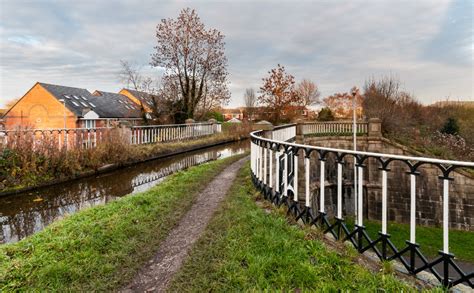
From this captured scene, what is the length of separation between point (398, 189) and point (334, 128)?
5.13 m

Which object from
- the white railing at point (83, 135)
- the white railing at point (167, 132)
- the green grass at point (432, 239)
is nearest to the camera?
the white railing at point (83, 135)

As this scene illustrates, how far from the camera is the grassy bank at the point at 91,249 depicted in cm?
270

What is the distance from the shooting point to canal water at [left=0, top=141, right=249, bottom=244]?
5.15 metres

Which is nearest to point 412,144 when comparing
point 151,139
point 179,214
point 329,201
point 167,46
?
point 329,201

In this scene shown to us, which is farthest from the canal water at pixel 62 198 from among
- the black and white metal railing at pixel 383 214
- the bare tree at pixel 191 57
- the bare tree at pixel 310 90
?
the bare tree at pixel 310 90

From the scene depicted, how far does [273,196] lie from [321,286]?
238cm

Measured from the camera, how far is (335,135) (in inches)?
687

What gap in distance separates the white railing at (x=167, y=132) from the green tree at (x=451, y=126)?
58.9 ft

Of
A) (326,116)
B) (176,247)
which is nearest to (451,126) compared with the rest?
(326,116)

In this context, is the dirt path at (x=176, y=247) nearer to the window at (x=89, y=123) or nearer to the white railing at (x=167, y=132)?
the white railing at (x=167, y=132)

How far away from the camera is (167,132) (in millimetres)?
17328

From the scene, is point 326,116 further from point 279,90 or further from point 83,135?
point 83,135

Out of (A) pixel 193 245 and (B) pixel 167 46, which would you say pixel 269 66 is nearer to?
(B) pixel 167 46

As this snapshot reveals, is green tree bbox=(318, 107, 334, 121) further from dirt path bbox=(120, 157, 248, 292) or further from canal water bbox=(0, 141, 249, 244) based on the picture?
dirt path bbox=(120, 157, 248, 292)
